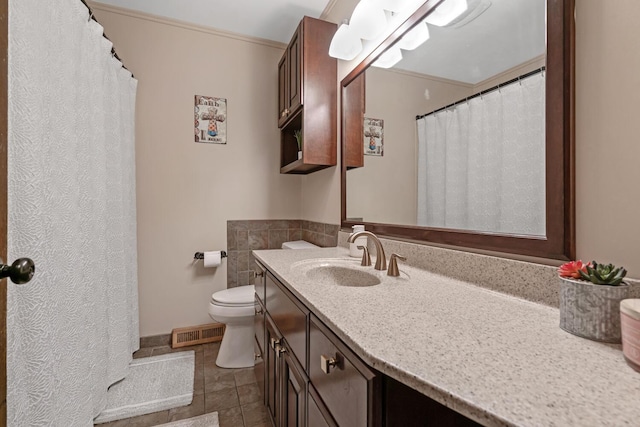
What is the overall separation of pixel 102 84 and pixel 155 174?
80 cm

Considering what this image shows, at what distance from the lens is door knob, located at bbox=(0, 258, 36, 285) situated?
20.9 inches

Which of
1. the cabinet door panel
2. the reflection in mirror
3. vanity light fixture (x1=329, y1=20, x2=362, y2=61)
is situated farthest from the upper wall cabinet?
the cabinet door panel

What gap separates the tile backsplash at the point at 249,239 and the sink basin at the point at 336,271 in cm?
94

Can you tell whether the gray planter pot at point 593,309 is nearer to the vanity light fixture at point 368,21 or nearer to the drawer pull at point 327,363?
the drawer pull at point 327,363

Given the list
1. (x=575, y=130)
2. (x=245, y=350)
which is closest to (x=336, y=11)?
(x=575, y=130)

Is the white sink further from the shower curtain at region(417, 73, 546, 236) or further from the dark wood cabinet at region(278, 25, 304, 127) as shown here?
the dark wood cabinet at region(278, 25, 304, 127)

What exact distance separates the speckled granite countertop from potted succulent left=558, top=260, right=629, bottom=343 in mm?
21

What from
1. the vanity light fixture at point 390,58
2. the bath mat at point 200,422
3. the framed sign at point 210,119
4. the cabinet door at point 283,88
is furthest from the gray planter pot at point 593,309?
the framed sign at point 210,119

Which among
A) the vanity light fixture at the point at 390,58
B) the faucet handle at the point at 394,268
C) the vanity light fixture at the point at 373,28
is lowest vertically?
the faucet handle at the point at 394,268

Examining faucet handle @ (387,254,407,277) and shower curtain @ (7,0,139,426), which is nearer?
shower curtain @ (7,0,139,426)

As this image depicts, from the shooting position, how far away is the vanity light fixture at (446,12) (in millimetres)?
1046

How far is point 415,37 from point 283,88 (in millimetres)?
1292

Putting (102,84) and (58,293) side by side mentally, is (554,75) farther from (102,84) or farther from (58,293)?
(102,84)

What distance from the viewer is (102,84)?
5.05 ft
